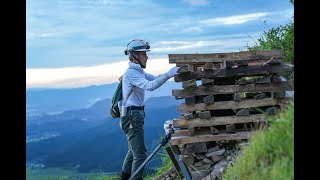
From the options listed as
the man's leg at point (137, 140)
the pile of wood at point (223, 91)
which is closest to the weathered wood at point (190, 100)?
the pile of wood at point (223, 91)

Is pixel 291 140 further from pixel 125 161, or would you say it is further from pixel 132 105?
pixel 125 161

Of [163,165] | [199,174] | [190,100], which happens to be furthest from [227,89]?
[163,165]

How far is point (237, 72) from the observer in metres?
9.79

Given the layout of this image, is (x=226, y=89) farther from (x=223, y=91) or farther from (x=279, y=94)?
(x=279, y=94)

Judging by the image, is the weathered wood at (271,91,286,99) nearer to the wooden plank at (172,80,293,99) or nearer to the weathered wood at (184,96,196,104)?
the wooden plank at (172,80,293,99)

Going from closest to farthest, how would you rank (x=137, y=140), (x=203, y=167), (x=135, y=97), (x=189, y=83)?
(x=189, y=83) → (x=203, y=167) → (x=135, y=97) → (x=137, y=140)

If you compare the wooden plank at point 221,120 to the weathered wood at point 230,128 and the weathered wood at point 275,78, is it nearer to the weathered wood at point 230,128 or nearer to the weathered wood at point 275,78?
the weathered wood at point 230,128

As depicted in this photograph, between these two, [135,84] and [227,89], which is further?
[135,84]

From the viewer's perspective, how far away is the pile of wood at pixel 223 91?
32.0ft

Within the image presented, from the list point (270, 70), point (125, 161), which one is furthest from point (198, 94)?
point (125, 161)

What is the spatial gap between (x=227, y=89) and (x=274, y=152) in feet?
13.9

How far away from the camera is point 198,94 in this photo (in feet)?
32.1
